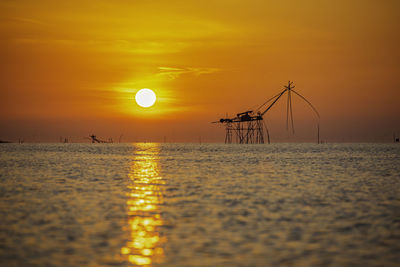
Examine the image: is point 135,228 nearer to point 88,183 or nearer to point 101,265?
point 101,265

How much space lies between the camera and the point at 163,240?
59.6 feet

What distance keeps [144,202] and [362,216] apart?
42.7ft

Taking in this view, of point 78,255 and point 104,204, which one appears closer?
point 78,255

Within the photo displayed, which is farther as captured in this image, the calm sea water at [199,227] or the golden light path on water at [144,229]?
the golden light path on water at [144,229]

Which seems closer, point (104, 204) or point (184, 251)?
point (184, 251)

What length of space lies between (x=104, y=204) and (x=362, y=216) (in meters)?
14.5

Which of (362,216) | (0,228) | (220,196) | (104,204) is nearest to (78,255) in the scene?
(0,228)

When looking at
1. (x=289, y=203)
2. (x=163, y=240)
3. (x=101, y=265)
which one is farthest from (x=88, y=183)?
(x=101, y=265)

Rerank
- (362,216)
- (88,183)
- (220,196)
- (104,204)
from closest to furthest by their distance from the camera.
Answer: (362,216) → (104,204) → (220,196) → (88,183)

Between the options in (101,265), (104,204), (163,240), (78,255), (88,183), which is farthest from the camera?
(88,183)

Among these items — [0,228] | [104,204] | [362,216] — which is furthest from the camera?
[104,204]

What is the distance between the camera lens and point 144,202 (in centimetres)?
2973

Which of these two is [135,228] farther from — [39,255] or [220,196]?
[220,196]

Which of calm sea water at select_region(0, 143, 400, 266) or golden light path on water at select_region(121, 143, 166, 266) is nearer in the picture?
calm sea water at select_region(0, 143, 400, 266)
